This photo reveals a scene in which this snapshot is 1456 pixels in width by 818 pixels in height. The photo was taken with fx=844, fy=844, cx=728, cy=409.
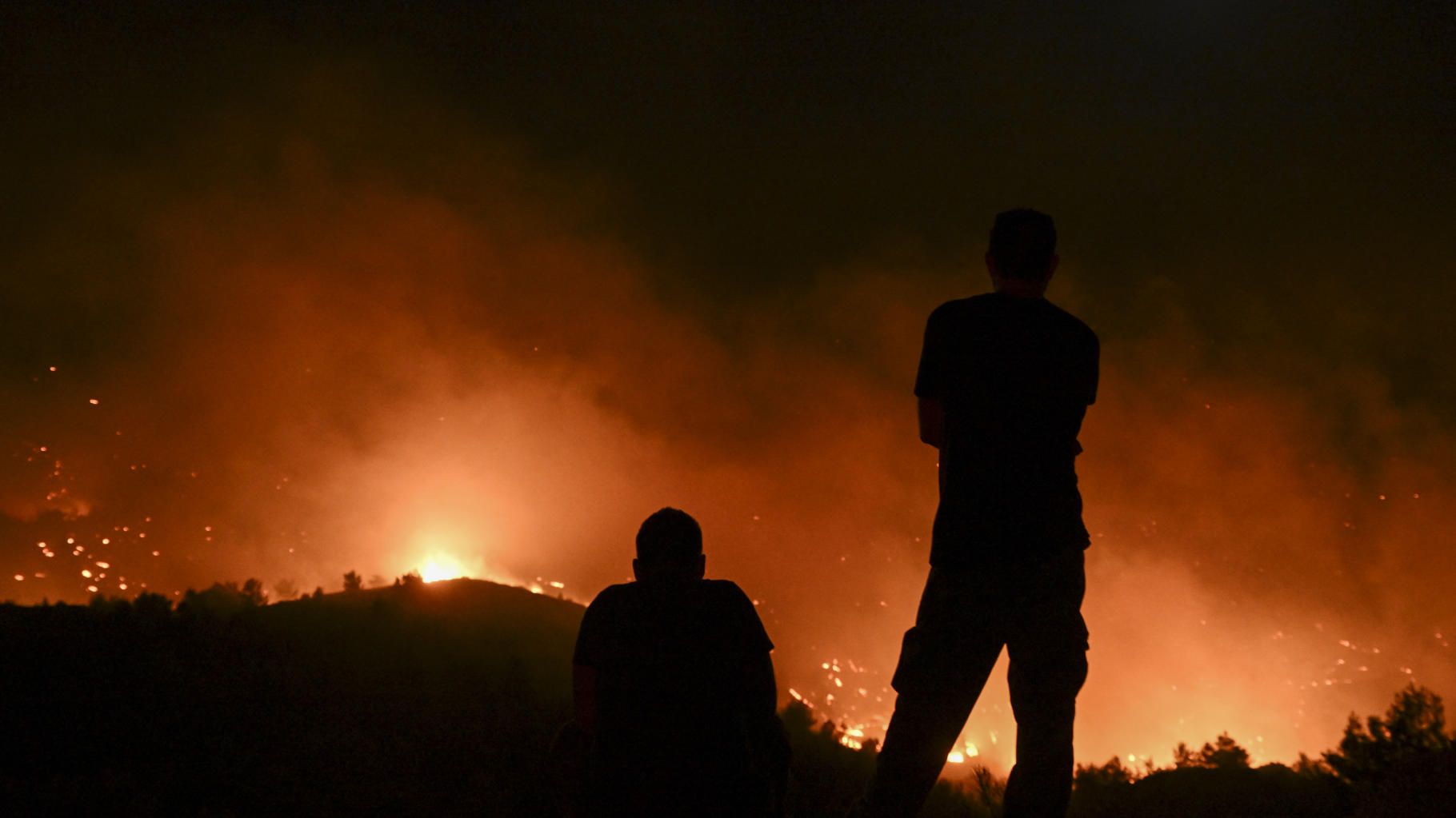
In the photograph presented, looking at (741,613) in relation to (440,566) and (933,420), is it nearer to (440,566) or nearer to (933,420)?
(933,420)

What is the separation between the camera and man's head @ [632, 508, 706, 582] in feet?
10.9

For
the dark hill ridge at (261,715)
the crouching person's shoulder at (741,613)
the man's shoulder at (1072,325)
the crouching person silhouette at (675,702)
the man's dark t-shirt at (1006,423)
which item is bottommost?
the dark hill ridge at (261,715)

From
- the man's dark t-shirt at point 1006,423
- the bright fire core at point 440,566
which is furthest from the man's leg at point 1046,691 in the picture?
the bright fire core at point 440,566

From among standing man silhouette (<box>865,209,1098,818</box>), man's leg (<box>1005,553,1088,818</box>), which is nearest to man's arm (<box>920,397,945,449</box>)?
standing man silhouette (<box>865,209,1098,818</box>)

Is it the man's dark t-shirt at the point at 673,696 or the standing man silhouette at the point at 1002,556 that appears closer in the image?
the standing man silhouette at the point at 1002,556

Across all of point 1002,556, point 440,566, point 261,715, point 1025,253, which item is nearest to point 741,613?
point 1002,556

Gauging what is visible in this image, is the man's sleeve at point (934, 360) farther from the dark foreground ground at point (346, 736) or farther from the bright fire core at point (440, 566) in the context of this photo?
the bright fire core at point (440, 566)

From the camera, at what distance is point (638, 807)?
117 inches

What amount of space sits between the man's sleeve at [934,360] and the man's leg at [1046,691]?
2.52ft

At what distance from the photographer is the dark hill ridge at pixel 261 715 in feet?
16.4

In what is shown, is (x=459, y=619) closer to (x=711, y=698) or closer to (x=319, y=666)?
(x=319, y=666)

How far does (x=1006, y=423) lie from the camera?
9.57 ft

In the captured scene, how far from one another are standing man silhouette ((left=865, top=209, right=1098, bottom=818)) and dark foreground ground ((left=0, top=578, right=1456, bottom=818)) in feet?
11.1

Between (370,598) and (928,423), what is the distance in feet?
29.0
